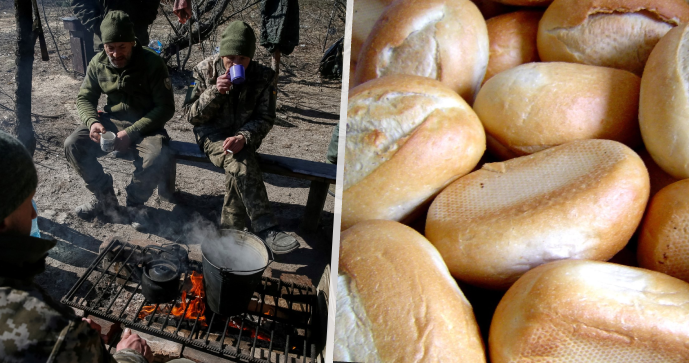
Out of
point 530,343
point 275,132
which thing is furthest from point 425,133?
point 275,132

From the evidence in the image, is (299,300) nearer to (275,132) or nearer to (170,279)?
(170,279)

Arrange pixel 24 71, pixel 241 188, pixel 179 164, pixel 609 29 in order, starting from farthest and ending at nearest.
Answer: pixel 179 164 → pixel 241 188 → pixel 24 71 → pixel 609 29

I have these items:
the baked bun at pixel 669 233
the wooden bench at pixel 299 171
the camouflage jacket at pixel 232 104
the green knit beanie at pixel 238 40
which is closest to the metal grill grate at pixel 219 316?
the wooden bench at pixel 299 171

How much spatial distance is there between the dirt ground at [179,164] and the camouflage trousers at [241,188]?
19 centimetres

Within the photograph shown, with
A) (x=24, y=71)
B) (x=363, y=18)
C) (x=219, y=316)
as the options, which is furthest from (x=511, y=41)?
(x=24, y=71)

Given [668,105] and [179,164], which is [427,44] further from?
[179,164]

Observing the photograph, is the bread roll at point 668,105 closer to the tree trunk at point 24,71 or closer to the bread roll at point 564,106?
the bread roll at point 564,106

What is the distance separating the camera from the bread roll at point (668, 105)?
771 mm

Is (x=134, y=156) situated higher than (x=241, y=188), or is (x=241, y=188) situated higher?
(x=134, y=156)

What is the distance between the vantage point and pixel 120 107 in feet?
5.62

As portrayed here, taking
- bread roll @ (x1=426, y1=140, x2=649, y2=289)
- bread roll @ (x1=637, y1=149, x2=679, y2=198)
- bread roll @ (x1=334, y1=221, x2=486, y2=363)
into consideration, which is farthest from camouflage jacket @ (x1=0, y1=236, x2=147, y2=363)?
bread roll @ (x1=637, y1=149, x2=679, y2=198)

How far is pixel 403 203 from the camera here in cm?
87

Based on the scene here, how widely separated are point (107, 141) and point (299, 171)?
1029 mm

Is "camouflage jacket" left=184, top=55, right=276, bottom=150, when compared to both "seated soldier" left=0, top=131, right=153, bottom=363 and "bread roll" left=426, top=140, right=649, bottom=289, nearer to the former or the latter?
"seated soldier" left=0, top=131, right=153, bottom=363
